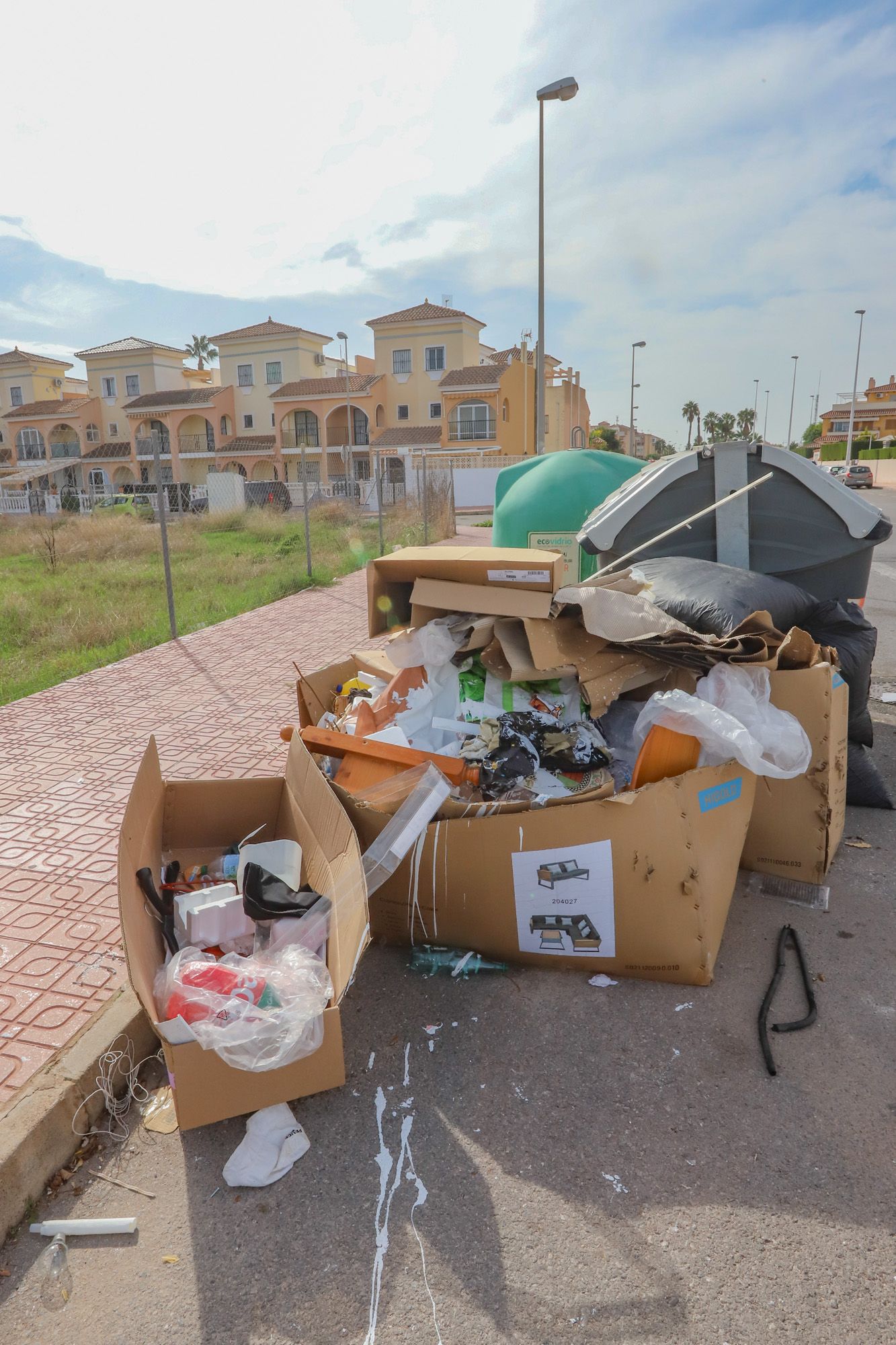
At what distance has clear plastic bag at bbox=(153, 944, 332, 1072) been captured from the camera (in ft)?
6.34

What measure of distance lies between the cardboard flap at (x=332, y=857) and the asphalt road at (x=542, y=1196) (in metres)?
0.37

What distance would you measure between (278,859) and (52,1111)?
0.94m

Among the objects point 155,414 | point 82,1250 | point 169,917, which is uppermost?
point 155,414

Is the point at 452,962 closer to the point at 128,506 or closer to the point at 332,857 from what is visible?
the point at 332,857

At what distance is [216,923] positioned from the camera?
2453 mm

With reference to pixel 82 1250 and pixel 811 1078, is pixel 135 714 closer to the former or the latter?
pixel 82 1250

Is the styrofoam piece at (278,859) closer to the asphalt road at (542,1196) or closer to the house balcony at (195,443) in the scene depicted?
the asphalt road at (542,1196)

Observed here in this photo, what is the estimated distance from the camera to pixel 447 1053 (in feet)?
7.57

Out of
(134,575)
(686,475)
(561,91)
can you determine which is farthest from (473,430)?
(686,475)

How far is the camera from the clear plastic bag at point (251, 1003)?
1.93m

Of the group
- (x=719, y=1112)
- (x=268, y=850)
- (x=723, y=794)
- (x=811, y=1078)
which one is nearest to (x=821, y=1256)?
(x=719, y=1112)

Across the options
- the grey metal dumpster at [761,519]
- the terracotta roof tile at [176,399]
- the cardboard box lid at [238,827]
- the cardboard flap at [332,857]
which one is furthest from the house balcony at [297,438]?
the cardboard flap at [332,857]

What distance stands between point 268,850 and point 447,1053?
0.89m

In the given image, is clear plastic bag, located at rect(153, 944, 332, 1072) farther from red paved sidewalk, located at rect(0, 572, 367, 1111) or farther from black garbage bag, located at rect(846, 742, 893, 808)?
black garbage bag, located at rect(846, 742, 893, 808)
